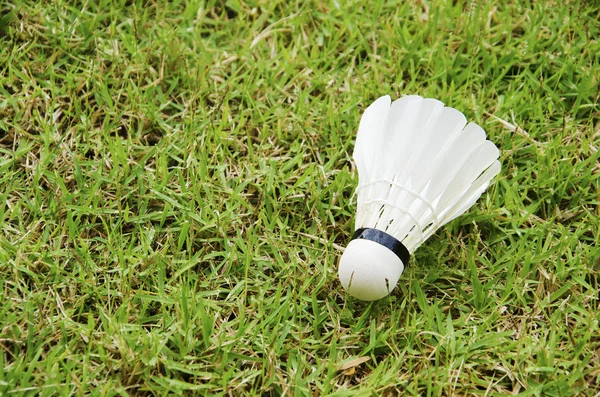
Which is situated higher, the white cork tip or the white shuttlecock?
the white shuttlecock

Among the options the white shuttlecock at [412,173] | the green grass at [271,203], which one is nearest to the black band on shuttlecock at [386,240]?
the white shuttlecock at [412,173]

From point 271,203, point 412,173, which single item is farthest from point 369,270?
point 271,203

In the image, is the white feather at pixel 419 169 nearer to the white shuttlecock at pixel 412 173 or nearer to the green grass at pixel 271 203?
the white shuttlecock at pixel 412 173

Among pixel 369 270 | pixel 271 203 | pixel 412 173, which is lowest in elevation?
pixel 271 203

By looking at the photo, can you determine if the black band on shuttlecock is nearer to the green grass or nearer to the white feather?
the white feather

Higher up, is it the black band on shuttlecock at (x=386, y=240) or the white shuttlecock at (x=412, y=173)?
the white shuttlecock at (x=412, y=173)

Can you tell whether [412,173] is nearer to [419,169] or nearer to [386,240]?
[419,169]

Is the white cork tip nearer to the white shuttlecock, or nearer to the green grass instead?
the white shuttlecock

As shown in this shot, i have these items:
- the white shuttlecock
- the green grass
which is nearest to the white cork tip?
the white shuttlecock
